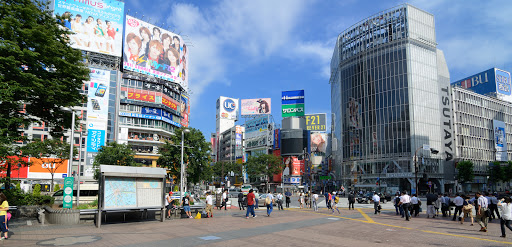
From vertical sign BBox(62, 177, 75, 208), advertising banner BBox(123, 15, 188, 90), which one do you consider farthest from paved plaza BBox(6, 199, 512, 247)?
advertising banner BBox(123, 15, 188, 90)

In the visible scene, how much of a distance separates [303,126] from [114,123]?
7208cm

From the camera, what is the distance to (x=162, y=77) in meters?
74.4

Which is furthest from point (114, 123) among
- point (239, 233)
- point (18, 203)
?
point (239, 233)

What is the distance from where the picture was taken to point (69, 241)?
40.5ft

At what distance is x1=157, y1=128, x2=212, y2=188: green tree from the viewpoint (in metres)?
47.3

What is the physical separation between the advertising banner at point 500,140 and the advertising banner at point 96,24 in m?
99.8

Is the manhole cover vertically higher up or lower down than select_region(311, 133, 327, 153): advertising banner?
lower down

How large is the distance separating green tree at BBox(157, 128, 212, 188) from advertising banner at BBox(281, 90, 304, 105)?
227 ft

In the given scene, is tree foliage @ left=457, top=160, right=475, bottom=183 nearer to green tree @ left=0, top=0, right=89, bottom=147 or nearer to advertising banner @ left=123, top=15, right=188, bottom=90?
advertising banner @ left=123, top=15, right=188, bottom=90

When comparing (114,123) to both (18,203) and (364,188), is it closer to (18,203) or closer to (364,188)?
(18,203)

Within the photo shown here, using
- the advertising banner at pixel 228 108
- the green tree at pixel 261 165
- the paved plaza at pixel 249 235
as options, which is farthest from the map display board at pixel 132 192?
the advertising banner at pixel 228 108

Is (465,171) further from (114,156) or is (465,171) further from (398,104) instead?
(114,156)

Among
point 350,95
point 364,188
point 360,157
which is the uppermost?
point 350,95

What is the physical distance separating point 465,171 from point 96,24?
8481cm
